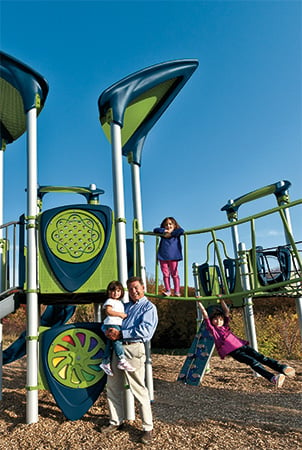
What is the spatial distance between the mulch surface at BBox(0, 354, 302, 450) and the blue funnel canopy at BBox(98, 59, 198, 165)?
386 cm

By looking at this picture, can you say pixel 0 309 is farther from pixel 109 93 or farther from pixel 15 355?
pixel 109 93

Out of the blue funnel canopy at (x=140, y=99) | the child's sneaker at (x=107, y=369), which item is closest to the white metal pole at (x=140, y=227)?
the blue funnel canopy at (x=140, y=99)

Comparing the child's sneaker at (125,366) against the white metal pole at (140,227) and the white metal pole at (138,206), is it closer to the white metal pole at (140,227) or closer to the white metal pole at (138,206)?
the white metal pole at (140,227)

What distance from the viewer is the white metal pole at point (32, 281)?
4926 millimetres

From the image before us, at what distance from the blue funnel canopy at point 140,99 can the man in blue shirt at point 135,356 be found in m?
2.67

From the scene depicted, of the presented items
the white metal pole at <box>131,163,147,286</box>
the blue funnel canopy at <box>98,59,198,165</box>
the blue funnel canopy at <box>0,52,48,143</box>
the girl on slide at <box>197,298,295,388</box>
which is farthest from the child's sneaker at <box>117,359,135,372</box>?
the blue funnel canopy at <box>0,52,48,143</box>

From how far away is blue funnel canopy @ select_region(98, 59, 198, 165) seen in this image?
5.88m

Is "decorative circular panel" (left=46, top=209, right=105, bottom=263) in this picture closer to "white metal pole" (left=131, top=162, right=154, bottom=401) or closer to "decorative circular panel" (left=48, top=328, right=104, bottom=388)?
"white metal pole" (left=131, top=162, right=154, bottom=401)

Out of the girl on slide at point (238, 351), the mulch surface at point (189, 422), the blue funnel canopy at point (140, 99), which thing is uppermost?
the blue funnel canopy at point (140, 99)

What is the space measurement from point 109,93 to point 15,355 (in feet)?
15.3

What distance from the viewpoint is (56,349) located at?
201 inches

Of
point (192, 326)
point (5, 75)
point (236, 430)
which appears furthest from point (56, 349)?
point (192, 326)

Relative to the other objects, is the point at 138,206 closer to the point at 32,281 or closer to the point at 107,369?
the point at 32,281

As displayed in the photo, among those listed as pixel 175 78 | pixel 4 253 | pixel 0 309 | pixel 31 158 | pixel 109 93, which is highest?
pixel 175 78
